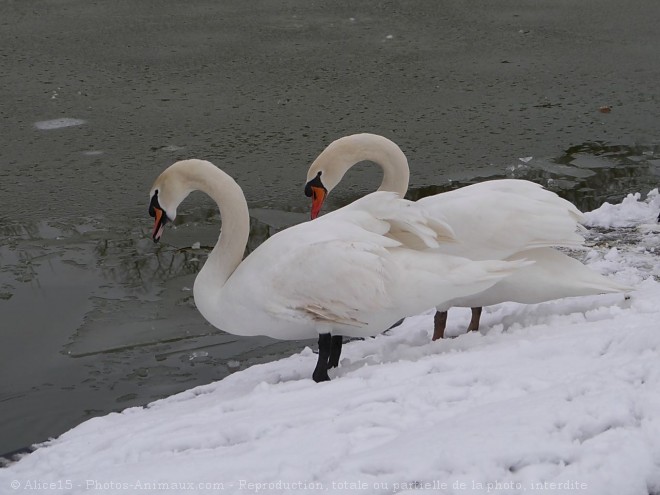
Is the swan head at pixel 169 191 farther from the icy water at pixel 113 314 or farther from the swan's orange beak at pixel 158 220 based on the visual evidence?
the icy water at pixel 113 314

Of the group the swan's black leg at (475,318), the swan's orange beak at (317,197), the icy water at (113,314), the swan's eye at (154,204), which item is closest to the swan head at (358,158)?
the swan's orange beak at (317,197)

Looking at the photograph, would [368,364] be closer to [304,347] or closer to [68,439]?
[304,347]

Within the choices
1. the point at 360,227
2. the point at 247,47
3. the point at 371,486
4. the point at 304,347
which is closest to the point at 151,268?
the point at 304,347

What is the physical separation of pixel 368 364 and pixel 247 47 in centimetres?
600

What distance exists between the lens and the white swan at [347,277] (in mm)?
3920

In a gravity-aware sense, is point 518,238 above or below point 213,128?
above

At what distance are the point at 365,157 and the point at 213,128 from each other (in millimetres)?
2722

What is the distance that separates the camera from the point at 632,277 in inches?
195

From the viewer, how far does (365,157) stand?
5285 mm

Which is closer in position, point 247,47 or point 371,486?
point 371,486

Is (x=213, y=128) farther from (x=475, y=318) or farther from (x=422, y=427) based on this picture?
(x=422, y=427)

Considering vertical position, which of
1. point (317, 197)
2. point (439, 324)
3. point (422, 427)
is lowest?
point (439, 324)

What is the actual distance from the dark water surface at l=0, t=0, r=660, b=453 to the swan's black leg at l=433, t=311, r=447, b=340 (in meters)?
0.80

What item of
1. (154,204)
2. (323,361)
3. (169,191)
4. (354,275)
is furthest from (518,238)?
(154,204)
